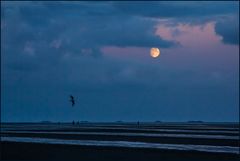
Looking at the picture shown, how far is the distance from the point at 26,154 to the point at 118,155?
5655 millimetres

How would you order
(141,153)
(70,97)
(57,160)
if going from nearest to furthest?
(57,160) → (141,153) → (70,97)

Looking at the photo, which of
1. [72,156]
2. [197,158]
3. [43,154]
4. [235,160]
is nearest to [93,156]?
[72,156]

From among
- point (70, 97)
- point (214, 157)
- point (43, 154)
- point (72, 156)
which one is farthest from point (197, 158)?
point (70, 97)

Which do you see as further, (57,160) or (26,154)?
(26,154)

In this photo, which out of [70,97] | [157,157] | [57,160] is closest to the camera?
[57,160]

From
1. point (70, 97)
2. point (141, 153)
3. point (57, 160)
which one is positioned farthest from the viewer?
point (70, 97)

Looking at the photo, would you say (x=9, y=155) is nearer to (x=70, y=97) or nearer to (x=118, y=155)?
(x=118, y=155)

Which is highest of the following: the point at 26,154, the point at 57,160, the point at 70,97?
the point at 70,97

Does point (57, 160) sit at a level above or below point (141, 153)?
below

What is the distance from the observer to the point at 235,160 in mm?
28734

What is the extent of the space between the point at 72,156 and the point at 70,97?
2297 inches

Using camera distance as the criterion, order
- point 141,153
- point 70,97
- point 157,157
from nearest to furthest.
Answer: point 157,157
point 141,153
point 70,97

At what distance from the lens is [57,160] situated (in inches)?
1099

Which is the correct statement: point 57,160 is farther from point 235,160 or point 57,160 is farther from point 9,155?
point 235,160
